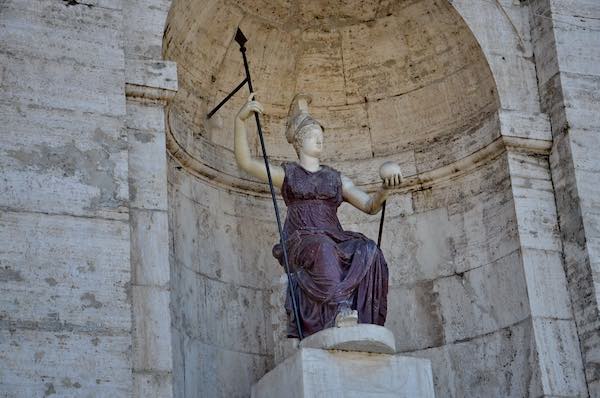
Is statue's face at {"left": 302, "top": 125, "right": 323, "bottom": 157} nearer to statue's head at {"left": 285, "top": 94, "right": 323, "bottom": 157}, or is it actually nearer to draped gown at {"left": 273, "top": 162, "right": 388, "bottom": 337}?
statue's head at {"left": 285, "top": 94, "right": 323, "bottom": 157}

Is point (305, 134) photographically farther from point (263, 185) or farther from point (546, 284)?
point (546, 284)

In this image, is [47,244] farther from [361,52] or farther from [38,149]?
[361,52]

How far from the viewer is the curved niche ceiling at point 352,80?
11789 millimetres

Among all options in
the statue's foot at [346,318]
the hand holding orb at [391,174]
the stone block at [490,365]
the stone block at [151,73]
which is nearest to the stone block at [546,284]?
the stone block at [490,365]

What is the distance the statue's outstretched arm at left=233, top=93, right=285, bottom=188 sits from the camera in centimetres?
1090

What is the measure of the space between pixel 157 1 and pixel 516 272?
3.49 m

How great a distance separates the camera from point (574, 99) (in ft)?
38.3

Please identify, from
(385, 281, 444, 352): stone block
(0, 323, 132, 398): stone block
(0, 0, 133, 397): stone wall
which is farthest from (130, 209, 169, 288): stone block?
(385, 281, 444, 352): stone block

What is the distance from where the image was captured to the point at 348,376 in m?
9.58

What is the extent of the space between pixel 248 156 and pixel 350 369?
214 cm

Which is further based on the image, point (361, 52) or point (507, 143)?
point (361, 52)

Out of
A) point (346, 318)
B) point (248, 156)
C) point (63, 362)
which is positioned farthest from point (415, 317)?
point (63, 362)

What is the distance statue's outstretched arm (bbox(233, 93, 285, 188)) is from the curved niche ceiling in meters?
0.63

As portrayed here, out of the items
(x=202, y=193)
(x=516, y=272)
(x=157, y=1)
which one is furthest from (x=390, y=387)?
(x=157, y=1)
